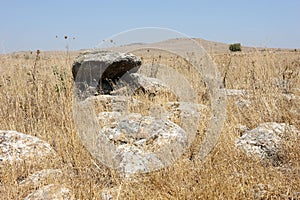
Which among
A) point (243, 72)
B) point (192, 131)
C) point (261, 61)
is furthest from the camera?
point (243, 72)

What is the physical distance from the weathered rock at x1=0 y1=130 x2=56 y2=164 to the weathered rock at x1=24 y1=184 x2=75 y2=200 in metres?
0.69

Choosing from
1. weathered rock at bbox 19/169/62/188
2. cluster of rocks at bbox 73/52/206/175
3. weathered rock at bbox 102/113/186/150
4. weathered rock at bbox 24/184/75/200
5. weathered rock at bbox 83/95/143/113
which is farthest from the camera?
weathered rock at bbox 83/95/143/113

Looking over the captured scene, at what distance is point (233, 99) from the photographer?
15.5ft

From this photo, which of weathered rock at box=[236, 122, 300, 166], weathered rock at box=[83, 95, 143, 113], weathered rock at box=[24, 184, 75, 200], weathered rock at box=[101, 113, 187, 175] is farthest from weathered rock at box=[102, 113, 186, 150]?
weathered rock at box=[83, 95, 143, 113]

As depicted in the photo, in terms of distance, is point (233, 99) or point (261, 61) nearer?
point (233, 99)

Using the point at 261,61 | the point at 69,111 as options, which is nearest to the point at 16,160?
the point at 69,111

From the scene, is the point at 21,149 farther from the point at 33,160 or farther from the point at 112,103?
the point at 112,103

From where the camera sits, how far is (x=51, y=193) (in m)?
2.17

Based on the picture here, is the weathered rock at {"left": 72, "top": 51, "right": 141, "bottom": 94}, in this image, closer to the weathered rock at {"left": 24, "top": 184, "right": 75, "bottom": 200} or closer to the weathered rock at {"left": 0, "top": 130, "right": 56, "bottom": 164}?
the weathered rock at {"left": 0, "top": 130, "right": 56, "bottom": 164}

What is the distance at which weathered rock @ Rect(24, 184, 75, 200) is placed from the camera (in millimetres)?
2143

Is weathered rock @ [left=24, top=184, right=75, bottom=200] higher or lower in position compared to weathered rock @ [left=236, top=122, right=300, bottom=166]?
lower

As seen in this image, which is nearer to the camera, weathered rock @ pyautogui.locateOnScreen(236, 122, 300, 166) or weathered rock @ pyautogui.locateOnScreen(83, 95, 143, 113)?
weathered rock @ pyautogui.locateOnScreen(236, 122, 300, 166)

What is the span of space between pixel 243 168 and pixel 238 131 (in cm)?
131

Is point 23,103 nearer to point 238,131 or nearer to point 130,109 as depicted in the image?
point 130,109
